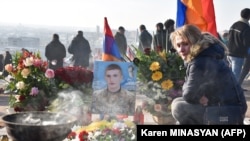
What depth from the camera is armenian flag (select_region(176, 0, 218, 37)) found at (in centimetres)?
678

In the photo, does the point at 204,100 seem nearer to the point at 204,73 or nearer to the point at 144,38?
the point at 204,73

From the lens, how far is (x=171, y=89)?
6305 millimetres

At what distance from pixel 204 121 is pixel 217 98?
1.04 feet

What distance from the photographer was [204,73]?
15.4ft

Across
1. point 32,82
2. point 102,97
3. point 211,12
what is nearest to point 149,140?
point 102,97

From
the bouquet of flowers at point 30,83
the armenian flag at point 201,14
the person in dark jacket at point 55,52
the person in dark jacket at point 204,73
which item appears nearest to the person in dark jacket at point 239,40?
the armenian flag at point 201,14

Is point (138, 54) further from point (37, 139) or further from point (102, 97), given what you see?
point (37, 139)

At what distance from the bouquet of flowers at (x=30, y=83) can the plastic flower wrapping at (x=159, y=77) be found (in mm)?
1290

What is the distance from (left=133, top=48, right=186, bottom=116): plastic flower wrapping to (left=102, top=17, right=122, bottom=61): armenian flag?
14.2 inches

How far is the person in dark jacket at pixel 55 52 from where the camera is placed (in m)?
12.6

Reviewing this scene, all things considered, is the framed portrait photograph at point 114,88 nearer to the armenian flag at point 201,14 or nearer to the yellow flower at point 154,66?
the yellow flower at point 154,66

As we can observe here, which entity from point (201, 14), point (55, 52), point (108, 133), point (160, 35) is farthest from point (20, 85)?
point (55, 52)

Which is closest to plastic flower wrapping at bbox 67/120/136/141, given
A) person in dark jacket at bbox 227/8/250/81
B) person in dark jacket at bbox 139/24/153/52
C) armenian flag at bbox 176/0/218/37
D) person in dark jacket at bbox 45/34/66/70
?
armenian flag at bbox 176/0/218/37

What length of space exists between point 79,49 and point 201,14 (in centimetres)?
655
